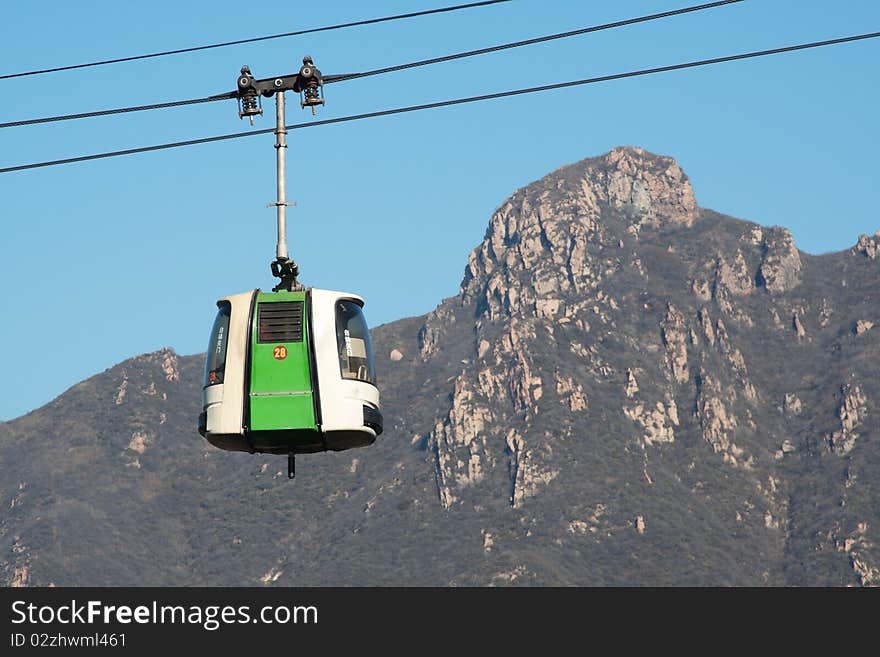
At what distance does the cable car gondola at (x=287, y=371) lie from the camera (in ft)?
151

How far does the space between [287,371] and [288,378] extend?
0.19 meters

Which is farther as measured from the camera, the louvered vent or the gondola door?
the louvered vent

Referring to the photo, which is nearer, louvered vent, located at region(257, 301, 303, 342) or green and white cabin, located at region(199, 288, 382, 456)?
green and white cabin, located at region(199, 288, 382, 456)

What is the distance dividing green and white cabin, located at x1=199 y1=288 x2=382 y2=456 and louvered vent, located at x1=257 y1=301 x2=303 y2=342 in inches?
0.9

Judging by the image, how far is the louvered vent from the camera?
46.7m

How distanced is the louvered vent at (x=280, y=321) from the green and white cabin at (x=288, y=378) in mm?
24

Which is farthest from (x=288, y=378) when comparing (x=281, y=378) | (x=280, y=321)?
(x=280, y=321)

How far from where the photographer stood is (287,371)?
46.5m

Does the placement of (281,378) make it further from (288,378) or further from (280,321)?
(280,321)

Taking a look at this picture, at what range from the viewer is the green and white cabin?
151ft
